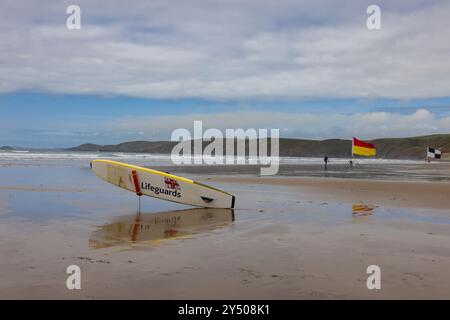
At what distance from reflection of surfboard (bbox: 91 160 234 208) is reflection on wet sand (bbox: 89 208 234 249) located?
1.38 ft

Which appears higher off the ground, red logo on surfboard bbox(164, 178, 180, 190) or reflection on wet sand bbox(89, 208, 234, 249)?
red logo on surfboard bbox(164, 178, 180, 190)

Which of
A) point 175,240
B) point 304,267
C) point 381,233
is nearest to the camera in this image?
point 304,267

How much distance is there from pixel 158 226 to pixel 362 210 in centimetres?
610

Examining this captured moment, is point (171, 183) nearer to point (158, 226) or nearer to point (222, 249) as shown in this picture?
point (158, 226)

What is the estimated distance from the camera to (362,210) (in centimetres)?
1280

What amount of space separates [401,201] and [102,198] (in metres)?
9.99

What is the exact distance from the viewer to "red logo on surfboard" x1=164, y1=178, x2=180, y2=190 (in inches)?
534

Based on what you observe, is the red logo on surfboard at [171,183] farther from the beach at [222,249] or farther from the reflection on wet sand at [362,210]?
the reflection on wet sand at [362,210]

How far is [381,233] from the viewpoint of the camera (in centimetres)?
923

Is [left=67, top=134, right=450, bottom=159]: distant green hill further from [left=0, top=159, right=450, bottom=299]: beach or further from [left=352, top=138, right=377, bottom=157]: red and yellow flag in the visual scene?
[left=0, top=159, right=450, bottom=299]: beach

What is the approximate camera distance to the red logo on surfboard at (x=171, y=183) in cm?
1357

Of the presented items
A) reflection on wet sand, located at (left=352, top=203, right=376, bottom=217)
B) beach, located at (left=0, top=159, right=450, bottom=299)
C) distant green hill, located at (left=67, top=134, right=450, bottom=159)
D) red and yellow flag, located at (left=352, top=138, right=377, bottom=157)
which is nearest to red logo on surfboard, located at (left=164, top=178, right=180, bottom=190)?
beach, located at (left=0, top=159, right=450, bottom=299)

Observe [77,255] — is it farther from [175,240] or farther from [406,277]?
[406,277]

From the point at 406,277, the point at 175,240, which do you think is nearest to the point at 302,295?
the point at 406,277
